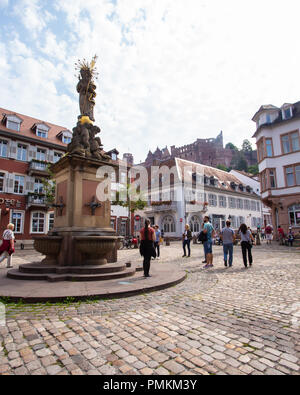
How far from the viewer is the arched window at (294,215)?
23500 millimetres

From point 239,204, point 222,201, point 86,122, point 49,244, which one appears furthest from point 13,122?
point 239,204

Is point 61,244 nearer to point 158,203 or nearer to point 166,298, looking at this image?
point 166,298

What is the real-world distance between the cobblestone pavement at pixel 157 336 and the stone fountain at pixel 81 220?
197 cm

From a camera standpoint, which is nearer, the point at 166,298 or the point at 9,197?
the point at 166,298

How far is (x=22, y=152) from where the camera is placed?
87.8 ft

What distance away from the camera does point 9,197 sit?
24969mm

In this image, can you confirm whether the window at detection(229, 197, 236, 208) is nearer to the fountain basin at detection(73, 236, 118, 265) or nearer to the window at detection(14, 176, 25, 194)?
the window at detection(14, 176, 25, 194)

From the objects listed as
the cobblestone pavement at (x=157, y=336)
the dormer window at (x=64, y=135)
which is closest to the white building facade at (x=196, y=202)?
the dormer window at (x=64, y=135)

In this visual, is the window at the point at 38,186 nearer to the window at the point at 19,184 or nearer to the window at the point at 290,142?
the window at the point at 19,184

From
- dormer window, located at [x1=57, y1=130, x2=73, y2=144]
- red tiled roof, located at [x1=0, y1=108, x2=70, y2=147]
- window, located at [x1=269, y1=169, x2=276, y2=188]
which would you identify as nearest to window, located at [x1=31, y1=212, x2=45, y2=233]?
red tiled roof, located at [x1=0, y1=108, x2=70, y2=147]

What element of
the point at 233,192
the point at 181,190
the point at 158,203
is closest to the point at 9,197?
the point at 158,203

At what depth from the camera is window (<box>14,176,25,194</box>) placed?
84.9ft

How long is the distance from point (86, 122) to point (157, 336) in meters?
7.32
